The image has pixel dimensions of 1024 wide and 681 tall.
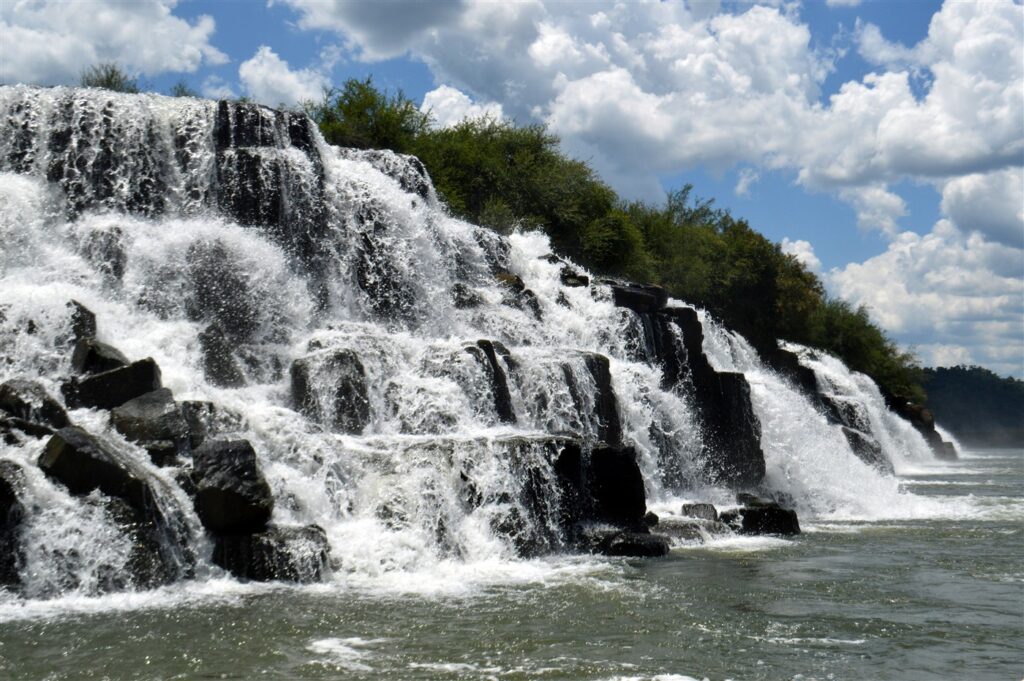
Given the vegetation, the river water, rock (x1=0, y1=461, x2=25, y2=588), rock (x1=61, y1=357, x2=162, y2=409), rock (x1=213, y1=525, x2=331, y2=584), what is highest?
the vegetation

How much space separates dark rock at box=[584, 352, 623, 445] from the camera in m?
21.9

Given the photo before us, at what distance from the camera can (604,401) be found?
22.0 m

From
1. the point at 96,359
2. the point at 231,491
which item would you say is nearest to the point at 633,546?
the point at 231,491

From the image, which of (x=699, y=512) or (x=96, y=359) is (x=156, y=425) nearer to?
(x=96, y=359)

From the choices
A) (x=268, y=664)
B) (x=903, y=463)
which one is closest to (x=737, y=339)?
(x=903, y=463)

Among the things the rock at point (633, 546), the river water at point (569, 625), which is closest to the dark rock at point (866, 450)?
the river water at point (569, 625)

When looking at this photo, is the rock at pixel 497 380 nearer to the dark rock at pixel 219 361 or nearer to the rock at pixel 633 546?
the rock at pixel 633 546

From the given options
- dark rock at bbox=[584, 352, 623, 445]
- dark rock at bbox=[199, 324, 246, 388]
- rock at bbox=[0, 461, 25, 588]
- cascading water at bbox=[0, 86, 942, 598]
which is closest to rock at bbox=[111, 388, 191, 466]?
cascading water at bbox=[0, 86, 942, 598]

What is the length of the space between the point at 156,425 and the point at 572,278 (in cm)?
1647

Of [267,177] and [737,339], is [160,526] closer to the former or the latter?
[267,177]

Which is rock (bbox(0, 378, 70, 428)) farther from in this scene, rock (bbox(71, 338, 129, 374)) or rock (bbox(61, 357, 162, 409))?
rock (bbox(71, 338, 129, 374))

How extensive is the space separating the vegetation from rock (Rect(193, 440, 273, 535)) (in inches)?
845

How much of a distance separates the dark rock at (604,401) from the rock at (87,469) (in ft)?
34.3

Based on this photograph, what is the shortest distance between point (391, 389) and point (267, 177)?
25.8ft
